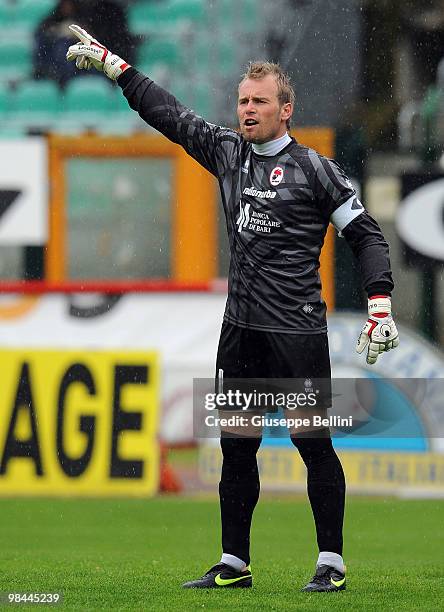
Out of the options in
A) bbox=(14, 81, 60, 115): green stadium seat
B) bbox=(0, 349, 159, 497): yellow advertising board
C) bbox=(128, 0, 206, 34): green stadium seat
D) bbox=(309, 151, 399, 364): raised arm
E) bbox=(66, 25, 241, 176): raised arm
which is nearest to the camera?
bbox=(309, 151, 399, 364): raised arm

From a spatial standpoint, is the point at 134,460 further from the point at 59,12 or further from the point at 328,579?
the point at 59,12

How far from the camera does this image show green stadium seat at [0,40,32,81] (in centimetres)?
1362

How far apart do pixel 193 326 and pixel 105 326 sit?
617mm

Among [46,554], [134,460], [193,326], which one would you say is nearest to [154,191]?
[193,326]

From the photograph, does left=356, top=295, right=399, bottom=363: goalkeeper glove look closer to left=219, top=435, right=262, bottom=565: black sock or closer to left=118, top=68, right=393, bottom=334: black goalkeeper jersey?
left=118, top=68, right=393, bottom=334: black goalkeeper jersey

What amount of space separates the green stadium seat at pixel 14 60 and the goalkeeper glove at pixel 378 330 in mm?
9042

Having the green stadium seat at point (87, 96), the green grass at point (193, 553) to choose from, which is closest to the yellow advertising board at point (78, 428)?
the green grass at point (193, 553)

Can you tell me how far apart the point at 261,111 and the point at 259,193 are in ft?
0.96

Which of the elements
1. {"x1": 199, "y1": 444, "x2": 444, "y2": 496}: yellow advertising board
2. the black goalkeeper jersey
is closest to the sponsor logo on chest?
the black goalkeeper jersey

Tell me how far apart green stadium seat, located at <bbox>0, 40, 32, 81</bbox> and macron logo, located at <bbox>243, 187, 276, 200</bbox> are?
8.62m

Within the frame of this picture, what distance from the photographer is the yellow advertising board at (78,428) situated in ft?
29.9

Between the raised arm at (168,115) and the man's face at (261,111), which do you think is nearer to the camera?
the man's face at (261,111)

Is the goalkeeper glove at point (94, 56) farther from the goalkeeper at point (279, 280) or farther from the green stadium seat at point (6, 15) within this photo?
the green stadium seat at point (6, 15)

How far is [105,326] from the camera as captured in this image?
34.1 feet
